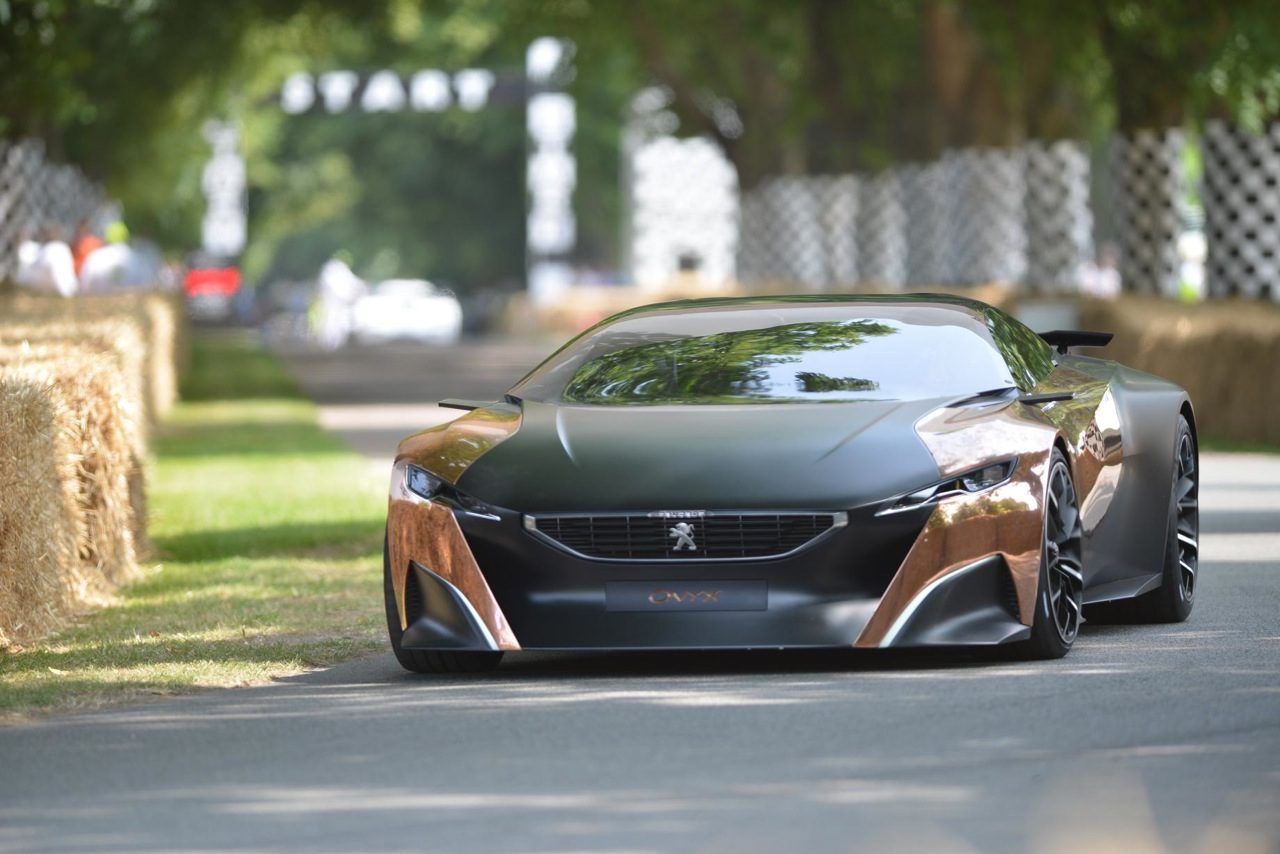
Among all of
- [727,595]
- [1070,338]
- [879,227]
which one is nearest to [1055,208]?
[879,227]

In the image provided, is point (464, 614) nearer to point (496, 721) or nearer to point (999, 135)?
point (496, 721)

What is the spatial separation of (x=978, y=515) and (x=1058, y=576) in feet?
1.99

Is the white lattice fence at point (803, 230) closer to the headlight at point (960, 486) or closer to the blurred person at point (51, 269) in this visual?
the blurred person at point (51, 269)

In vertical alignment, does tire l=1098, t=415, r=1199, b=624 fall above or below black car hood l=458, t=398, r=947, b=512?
below

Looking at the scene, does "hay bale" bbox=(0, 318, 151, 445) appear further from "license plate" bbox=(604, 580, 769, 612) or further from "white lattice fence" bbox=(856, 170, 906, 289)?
"white lattice fence" bbox=(856, 170, 906, 289)

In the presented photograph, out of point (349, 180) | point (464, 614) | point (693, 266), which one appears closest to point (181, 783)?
point (464, 614)

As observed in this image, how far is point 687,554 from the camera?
8.86 metres

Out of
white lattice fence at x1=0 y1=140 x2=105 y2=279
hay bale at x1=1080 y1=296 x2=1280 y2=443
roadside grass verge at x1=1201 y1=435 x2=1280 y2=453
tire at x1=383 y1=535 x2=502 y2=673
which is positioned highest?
white lattice fence at x1=0 y1=140 x2=105 y2=279

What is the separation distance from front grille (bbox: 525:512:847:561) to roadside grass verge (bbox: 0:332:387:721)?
1.37 m

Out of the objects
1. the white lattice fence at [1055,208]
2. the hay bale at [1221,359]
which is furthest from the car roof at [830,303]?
the white lattice fence at [1055,208]

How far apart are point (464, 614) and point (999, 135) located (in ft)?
98.6

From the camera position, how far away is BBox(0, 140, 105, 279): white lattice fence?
32500 millimetres

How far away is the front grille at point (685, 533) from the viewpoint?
881 centimetres

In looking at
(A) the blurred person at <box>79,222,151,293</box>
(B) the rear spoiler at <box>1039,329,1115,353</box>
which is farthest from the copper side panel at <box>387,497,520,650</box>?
(A) the blurred person at <box>79,222,151,293</box>
